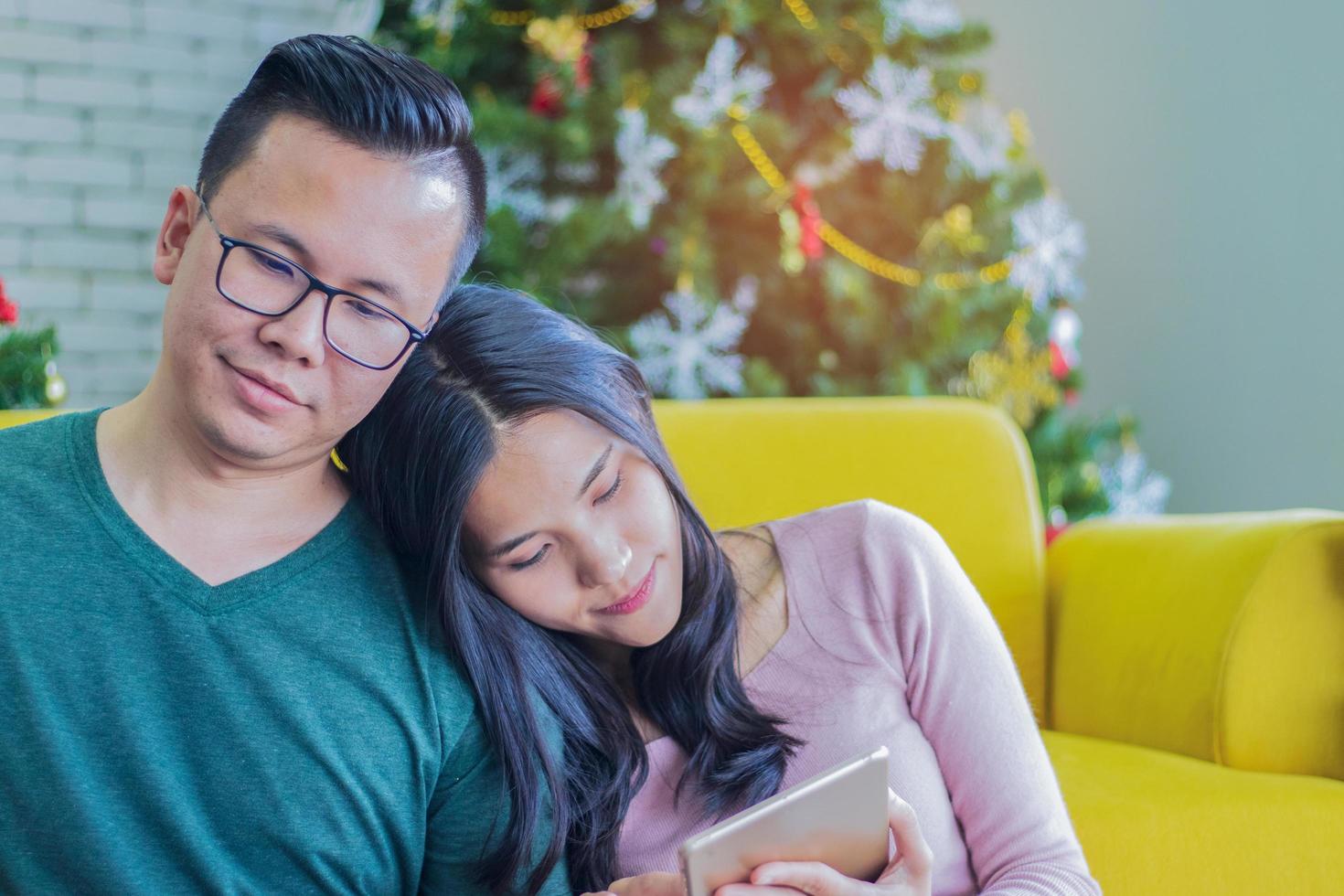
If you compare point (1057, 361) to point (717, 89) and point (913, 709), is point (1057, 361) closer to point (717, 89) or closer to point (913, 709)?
point (717, 89)

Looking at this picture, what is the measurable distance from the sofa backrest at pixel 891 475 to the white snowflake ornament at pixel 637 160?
785 millimetres

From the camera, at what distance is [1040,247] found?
274 centimetres

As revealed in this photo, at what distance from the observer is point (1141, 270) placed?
3295mm

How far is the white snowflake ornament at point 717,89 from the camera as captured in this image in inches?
98.0

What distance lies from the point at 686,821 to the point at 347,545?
0.40 metres

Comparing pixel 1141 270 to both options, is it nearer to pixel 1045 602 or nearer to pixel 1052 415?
pixel 1052 415

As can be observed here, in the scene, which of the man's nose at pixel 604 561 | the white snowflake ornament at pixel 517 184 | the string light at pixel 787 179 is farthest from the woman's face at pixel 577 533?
the string light at pixel 787 179

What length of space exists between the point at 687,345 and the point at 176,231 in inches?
60.0

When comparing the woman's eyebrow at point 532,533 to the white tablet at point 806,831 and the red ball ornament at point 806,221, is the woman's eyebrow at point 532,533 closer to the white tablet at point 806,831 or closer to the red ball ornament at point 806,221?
the white tablet at point 806,831

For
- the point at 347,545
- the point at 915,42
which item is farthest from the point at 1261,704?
the point at 915,42

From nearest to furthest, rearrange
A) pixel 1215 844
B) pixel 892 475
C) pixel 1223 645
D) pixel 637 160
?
pixel 1215 844
pixel 1223 645
pixel 892 475
pixel 637 160

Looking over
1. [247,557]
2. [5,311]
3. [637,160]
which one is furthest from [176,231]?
[637,160]

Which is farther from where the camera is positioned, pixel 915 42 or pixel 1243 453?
pixel 1243 453

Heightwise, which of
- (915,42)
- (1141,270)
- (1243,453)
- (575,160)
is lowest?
(1243,453)
